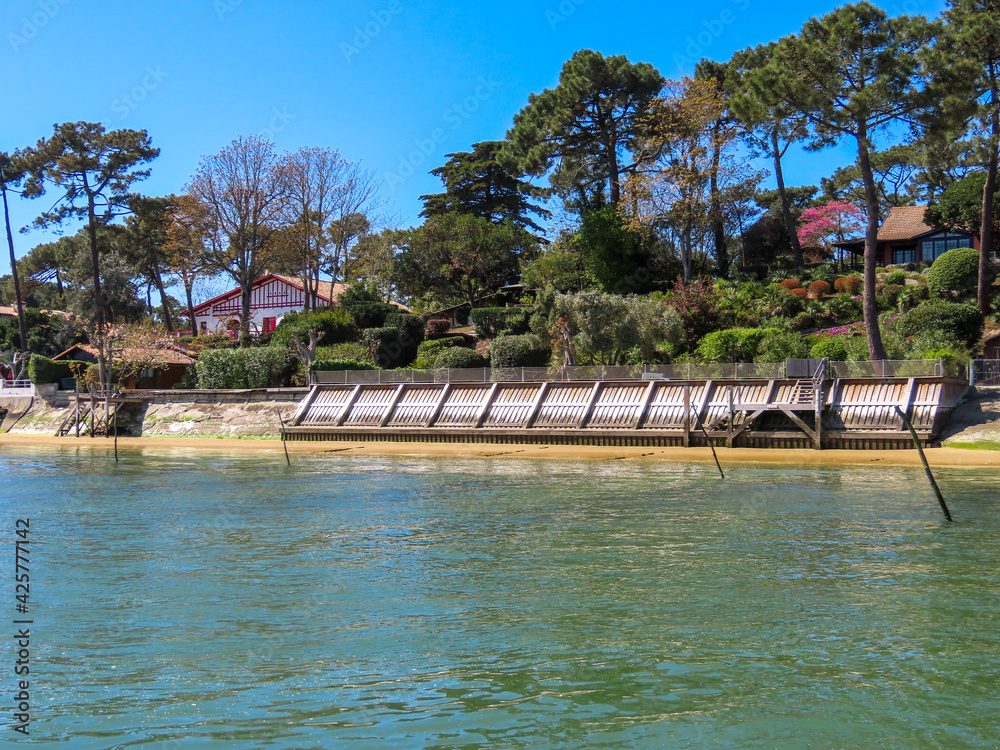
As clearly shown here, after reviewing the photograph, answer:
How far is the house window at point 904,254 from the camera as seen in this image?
59.7m

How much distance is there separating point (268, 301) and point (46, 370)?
76.0ft

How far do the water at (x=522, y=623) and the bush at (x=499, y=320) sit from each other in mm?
34331

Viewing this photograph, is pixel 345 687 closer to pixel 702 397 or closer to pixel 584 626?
pixel 584 626

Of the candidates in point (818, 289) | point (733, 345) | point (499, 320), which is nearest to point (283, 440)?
point (499, 320)

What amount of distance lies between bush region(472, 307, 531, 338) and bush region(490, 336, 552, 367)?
6.72 meters

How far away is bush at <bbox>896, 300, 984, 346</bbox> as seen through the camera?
126 ft

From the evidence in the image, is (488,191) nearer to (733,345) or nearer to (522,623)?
(733,345)

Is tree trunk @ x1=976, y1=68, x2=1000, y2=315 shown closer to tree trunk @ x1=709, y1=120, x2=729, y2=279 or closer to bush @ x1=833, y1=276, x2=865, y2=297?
bush @ x1=833, y1=276, x2=865, y2=297

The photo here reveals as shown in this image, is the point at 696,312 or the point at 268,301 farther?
the point at 268,301

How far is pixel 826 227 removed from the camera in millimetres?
68188

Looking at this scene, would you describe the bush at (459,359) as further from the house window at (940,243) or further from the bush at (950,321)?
the house window at (940,243)

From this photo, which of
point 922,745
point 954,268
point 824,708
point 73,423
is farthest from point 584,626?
point 73,423

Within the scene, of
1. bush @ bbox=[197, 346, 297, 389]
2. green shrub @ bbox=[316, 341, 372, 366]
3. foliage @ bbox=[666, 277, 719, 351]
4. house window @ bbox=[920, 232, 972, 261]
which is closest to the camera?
foliage @ bbox=[666, 277, 719, 351]

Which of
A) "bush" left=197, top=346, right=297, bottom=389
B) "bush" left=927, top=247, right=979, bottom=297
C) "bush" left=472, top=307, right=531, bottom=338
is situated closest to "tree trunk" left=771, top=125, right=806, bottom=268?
"bush" left=927, top=247, right=979, bottom=297
